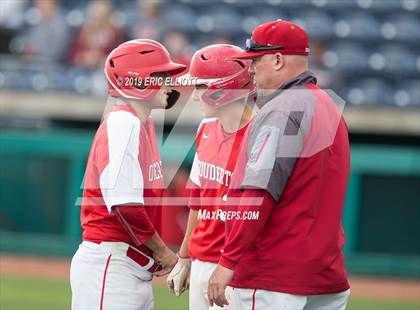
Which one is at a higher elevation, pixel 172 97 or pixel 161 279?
pixel 172 97

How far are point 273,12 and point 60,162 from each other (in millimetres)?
3798

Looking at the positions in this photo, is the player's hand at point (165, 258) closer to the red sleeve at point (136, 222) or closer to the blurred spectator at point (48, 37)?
the red sleeve at point (136, 222)

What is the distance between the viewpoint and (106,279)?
4.10m

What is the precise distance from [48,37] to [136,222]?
8890 millimetres

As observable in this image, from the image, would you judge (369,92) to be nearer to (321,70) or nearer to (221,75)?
(321,70)

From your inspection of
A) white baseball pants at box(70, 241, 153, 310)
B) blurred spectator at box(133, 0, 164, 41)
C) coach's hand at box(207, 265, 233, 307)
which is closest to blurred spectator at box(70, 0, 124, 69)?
blurred spectator at box(133, 0, 164, 41)

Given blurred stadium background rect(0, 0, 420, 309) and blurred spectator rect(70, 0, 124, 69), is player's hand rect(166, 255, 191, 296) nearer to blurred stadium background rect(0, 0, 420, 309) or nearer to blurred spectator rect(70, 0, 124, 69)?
blurred stadium background rect(0, 0, 420, 309)

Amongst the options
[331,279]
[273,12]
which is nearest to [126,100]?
[331,279]

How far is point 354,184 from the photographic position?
35.4 feet

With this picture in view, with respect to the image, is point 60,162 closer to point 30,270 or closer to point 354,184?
point 30,270

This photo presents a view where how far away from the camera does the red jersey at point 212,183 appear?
4402mm

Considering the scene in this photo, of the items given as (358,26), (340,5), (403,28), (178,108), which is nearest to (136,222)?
(178,108)

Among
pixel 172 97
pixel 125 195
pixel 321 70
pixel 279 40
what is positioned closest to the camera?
pixel 279 40

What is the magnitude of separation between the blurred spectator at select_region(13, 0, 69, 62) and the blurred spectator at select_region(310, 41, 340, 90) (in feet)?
11.1
